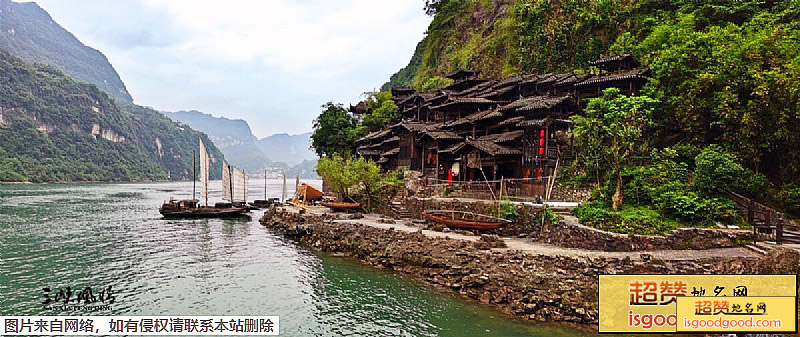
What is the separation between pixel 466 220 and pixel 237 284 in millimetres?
12364

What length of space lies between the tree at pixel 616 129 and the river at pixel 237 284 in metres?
9.81

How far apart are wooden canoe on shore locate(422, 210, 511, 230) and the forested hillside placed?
10.8 meters

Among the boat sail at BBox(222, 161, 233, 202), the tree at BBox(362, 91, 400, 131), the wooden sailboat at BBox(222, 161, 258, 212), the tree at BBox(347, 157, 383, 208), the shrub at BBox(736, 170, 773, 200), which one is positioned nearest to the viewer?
the shrub at BBox(736, 170, 773, 200)

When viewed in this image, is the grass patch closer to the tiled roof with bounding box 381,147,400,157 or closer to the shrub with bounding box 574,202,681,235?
the shrub with bounding box 574,202,681,235

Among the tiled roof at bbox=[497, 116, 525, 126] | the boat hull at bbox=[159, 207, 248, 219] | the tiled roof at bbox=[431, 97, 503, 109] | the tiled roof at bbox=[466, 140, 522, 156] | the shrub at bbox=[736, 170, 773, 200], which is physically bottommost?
the boat hull at bbox=[159, 207, 248, 219]

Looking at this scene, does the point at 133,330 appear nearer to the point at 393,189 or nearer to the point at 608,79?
the point at 393,189

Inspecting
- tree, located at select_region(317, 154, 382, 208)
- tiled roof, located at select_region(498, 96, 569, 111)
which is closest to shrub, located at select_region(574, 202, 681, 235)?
tiled roof, located at select_region(498, 96, 569, 111)

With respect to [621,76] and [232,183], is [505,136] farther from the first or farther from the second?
[232,183]

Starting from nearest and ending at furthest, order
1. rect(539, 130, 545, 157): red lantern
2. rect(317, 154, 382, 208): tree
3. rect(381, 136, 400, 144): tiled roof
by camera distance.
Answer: rect(539, 130, 545, 157): red lantern < rect(317, 154, 382, 208): tree < rect(381, 136, 400, 144): tiled roof

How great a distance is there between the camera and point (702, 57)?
896 inches

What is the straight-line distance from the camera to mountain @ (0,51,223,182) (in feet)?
368

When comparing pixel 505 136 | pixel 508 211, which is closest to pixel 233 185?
pixel 505 136

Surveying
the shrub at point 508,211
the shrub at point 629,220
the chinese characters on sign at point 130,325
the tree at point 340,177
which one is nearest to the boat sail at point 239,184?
the tree at point 340,177

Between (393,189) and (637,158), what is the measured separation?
17.9 meters
